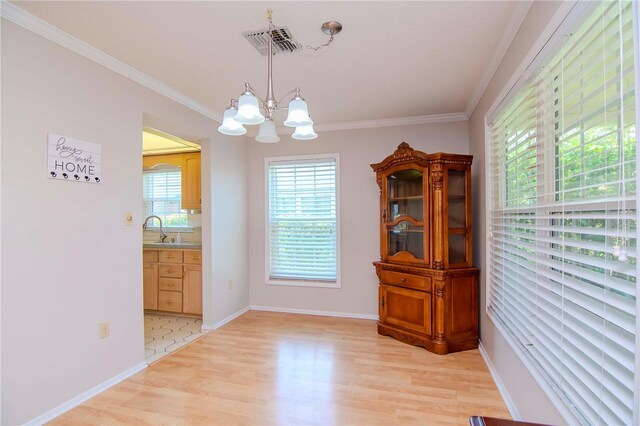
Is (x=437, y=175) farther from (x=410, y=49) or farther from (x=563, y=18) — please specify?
(x=563, y=18)

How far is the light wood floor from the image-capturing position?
1977 millimetres

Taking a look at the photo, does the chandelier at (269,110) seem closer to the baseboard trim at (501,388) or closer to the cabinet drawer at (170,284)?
the baseboard trim at (501,388)

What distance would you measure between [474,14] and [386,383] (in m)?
2.56

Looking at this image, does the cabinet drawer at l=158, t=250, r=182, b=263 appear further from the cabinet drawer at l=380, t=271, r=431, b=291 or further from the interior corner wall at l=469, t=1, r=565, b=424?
the interior corner wall at l=469, t=1, r=565, b=424

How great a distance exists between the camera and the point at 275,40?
2.05 m

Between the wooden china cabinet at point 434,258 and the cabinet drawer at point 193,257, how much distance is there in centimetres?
231

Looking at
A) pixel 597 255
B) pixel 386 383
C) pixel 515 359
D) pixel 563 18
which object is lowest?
pixel 386 383

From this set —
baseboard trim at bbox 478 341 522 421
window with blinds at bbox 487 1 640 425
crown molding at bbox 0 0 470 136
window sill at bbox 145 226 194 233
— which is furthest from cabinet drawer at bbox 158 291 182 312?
window with blinds at bbox 487 1 640 425

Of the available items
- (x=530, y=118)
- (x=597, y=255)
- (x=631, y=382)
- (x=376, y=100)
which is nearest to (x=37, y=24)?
(x=376, y=100)

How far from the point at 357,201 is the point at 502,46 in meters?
2.21

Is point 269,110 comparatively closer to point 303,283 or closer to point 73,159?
point 73,159

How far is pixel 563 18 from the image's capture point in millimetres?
1302

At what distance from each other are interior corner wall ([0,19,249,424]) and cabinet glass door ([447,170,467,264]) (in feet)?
9.25

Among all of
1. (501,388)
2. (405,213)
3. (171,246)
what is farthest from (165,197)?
(501,388)
